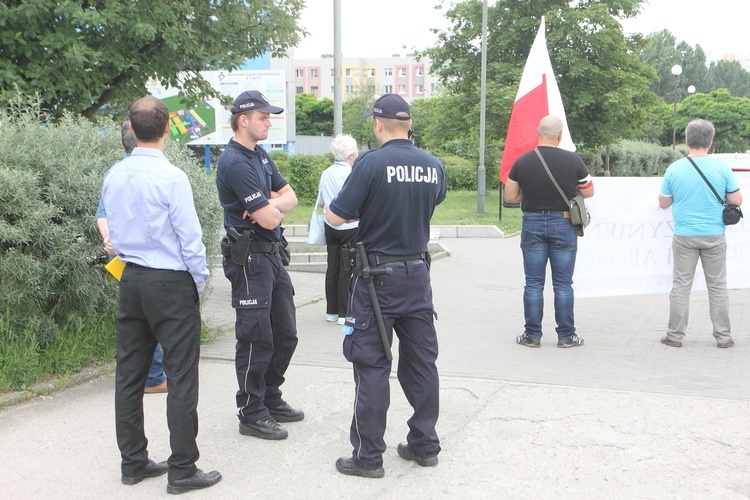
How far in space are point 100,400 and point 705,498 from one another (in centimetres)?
381

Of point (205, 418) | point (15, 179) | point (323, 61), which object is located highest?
point (323, 61)

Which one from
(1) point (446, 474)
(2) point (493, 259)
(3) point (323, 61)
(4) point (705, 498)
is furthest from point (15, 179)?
(3) point (323, 61)

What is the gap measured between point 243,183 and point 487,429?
2078 mm

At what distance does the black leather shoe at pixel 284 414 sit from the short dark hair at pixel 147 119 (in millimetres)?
1976

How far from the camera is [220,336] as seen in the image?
754cm

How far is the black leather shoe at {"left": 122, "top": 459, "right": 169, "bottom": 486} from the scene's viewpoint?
4137 millimetres

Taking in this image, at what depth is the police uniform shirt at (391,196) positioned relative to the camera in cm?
419

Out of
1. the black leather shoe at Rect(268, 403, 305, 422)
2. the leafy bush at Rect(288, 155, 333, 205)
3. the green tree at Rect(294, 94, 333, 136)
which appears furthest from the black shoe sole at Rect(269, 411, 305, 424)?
the green tree at Rect(294, 94, 333, 136)

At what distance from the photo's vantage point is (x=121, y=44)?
8688 mm

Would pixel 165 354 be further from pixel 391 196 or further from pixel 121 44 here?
pixel 121 44

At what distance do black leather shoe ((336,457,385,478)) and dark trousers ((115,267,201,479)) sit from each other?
29.9 inches

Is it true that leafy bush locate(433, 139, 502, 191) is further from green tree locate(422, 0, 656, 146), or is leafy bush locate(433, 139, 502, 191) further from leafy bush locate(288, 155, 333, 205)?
leafy bush locate(288, 155, 333, 205)

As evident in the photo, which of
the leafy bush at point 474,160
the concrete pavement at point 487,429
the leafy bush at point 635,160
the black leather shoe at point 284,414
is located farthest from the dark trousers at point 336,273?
the leafy bush at point 635,160

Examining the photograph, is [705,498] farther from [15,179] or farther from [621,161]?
[621,161]
